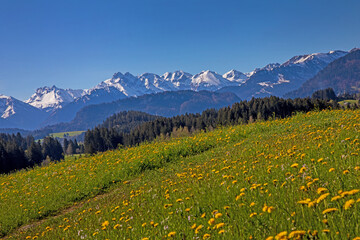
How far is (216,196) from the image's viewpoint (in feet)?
18.4

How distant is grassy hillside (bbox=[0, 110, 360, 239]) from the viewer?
11.3ft

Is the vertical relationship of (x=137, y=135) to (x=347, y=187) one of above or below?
below

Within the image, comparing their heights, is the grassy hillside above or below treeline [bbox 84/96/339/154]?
above

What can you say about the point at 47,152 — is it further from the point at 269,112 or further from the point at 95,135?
the point at 269,112

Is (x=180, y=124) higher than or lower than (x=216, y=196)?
lower

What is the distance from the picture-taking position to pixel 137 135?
147m

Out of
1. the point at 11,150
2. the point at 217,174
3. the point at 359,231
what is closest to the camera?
the point at 359,231

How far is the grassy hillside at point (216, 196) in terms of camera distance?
345 cm

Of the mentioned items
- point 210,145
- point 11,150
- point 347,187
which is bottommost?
point 11,150

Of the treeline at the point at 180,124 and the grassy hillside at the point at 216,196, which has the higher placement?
the grassy hillside at the point at 216,196

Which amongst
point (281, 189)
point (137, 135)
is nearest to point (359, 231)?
point (281, 189)

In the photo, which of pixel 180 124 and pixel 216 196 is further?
pixel 180 124

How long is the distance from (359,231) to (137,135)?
147659 mm

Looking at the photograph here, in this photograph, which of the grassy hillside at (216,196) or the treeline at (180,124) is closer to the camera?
the grassy hillside at (216,196)
